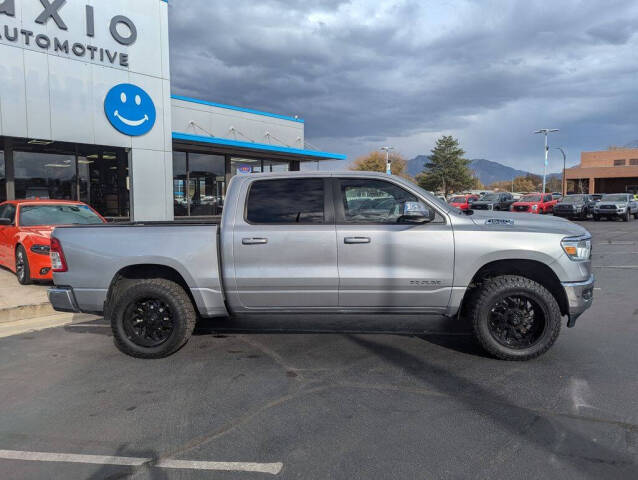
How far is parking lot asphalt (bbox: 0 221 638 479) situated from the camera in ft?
10.2

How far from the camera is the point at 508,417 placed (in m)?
3.71

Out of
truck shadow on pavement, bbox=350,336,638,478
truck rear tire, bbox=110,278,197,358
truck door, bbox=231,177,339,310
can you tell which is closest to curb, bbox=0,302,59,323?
truck rear tire, bbox=110,278,197,358

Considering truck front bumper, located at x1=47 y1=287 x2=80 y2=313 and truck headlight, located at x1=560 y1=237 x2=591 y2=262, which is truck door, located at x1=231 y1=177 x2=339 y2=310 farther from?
truck headlight, located at x1=560 y1=237 x2=591 y2=262

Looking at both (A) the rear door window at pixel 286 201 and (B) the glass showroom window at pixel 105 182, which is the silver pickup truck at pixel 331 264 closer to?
(A) the rear door window at pixel 286 201

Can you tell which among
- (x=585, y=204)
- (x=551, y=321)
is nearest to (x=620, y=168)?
(x=585, y=204)

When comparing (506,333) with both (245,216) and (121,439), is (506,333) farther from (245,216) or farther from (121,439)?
(121,439)

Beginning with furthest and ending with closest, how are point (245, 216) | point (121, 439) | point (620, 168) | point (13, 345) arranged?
point (620, 168) → point (13, 345) → point (245, 216) → point (121, 439)

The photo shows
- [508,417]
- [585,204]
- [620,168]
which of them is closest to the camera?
[508,417]

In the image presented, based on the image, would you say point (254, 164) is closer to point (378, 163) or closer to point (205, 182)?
point (205, 182)

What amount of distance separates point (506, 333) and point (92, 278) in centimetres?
427

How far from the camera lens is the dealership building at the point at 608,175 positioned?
215 feet

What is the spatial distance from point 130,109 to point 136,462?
14881mm

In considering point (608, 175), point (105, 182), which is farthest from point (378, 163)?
point (105, 182)

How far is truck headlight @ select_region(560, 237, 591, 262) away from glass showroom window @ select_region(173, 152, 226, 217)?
733 inches
